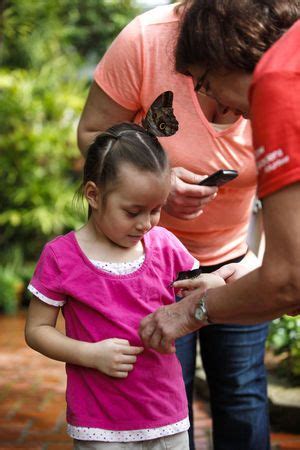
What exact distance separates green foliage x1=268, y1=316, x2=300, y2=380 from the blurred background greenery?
157 inches

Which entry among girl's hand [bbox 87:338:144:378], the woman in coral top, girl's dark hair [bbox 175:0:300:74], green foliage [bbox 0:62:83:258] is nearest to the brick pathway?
the woman in coral top

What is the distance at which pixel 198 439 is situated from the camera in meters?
4.33

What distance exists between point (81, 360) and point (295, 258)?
757 millimetres

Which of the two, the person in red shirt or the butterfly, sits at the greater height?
the person in red shirt

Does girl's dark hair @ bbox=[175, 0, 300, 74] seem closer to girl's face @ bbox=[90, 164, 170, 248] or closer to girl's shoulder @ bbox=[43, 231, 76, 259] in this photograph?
girl's face @ bbox=[90, 164, 170, 248]

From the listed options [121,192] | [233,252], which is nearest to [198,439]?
[233,252]

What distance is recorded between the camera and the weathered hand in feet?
7.05

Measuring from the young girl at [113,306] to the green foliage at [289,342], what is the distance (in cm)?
228

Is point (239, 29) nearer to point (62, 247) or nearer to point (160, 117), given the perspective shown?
point (160, 117)

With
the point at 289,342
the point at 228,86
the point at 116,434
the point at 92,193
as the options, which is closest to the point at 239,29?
the point at 228,86

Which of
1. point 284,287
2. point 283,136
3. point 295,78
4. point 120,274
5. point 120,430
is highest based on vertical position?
point 295,78

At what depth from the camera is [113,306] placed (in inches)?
90.0

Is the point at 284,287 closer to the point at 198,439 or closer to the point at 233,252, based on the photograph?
the point at 233,252

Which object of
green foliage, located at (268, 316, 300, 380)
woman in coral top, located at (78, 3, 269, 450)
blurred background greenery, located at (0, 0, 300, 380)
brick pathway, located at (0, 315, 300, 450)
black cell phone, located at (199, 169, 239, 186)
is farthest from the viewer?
blurred background greenery, located at (0, 0, 300, 380)
